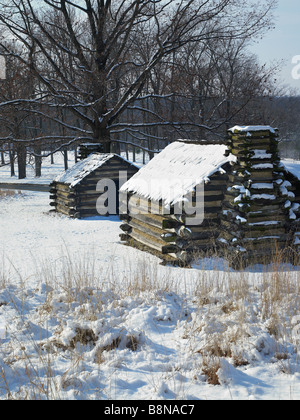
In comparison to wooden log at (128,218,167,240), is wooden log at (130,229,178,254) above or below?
below

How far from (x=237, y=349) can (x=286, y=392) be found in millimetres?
754

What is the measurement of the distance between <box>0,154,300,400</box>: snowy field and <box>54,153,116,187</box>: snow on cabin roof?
977 centimetres

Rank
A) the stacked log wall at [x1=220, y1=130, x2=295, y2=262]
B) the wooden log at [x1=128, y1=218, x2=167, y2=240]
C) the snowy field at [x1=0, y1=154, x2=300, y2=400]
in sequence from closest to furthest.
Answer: the snowy field at [x1=0, y1=154, x2=300, y2=400], the stacked log wall at [x1=220, y1=130, x2=295, y2=262], the wooden log at [x1=128, y1=218, x2=167, y2=240]

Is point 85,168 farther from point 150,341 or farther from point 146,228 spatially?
point 150,341

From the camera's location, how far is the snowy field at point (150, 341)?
3.85m

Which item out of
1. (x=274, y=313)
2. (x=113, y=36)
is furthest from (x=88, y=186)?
(x=274, y=313)

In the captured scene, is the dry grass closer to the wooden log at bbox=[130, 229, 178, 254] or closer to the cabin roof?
the wooden log at bbox=[130, 229, 178, 254]

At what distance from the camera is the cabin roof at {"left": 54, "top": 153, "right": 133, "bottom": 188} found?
54.3 ft

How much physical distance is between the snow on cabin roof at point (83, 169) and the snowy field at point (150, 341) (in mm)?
9772

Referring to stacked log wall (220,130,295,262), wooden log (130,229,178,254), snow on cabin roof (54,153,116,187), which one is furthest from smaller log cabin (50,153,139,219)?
stacked log wall (220,130,295,262)

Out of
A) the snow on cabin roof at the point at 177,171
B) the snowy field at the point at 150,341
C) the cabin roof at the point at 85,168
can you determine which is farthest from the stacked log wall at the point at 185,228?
the cabin roof at the point at 85,168

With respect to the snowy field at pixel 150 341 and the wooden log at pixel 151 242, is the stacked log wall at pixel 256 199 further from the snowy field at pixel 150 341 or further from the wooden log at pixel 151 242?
the snowy field at pixel 150 341

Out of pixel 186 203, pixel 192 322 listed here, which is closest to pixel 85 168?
pixel 186 203
